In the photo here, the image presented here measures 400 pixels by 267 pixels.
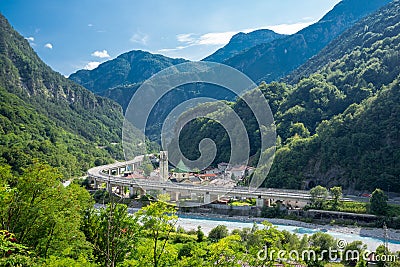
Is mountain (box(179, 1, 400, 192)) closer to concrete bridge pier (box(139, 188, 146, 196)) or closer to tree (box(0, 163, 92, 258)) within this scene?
concrete bridge pier (box(139, 188, 146, 196))

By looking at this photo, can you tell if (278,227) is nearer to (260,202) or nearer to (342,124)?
(260,202)

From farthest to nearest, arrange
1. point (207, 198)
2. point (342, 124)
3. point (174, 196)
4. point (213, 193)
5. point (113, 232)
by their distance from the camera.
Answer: point (342, 124), point (174, 196), point (213, 193), point (207, 198), point (113, 232)

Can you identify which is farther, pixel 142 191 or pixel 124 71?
pixel 124 71

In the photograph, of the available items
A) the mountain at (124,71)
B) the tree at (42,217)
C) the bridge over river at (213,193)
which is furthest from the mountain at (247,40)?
the tree at (42,217)

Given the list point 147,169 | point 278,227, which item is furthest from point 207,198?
point 147,169

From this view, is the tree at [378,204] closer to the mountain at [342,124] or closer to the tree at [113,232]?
the mountain at [342,124]

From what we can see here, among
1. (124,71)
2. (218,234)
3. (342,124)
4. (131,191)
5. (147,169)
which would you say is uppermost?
(124,71)

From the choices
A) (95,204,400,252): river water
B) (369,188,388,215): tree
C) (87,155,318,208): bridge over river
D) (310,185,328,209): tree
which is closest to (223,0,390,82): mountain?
(87,155,318,208): bridge over river

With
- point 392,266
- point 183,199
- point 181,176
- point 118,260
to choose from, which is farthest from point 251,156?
point 118,260
